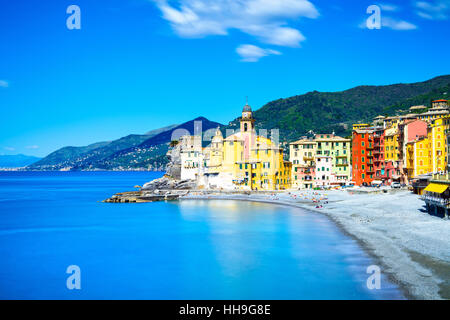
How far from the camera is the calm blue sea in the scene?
92.6 ft

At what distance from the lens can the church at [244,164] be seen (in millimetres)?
95938

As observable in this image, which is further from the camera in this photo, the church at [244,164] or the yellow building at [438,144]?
the church at [244,164]

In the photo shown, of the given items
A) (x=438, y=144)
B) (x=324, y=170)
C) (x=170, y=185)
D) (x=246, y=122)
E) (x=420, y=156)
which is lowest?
(x=170, y=185)

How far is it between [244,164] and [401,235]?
59.3 metres

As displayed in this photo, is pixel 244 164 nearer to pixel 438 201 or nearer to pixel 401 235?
pixel 438 201

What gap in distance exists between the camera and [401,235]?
127 feet

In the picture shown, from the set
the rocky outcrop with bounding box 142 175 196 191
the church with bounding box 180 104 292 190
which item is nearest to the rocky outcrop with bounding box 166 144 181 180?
the rocky outcrop with bounding box 142 175 196 191

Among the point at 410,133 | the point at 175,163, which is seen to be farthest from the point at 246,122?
the point at 410,133

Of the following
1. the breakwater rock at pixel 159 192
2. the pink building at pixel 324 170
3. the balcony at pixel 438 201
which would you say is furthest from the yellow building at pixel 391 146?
the breakwater rock at pixel 159 192

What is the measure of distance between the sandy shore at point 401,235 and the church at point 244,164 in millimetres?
21012

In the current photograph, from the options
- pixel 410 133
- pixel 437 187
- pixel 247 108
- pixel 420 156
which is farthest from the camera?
pixel 247 108

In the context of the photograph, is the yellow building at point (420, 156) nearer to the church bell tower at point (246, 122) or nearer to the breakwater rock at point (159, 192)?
the church bell tower at point (246, 122)

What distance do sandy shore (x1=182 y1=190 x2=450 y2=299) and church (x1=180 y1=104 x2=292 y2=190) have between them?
2101 cm
